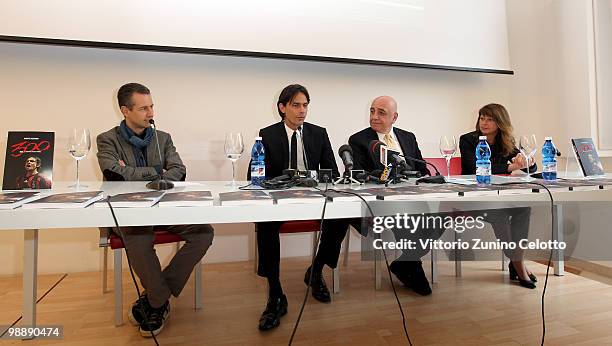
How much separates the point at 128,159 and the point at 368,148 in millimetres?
1287

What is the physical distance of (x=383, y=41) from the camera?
9.08ft

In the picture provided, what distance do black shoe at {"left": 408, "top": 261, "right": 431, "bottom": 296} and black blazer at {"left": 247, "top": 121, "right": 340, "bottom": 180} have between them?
0.68 metres

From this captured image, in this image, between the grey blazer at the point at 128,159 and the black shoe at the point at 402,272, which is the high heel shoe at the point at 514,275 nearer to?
the black shoe at the point at 402,272

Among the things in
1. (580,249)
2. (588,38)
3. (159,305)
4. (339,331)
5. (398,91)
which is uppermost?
(588,38)

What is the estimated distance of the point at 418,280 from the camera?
194 centimetres

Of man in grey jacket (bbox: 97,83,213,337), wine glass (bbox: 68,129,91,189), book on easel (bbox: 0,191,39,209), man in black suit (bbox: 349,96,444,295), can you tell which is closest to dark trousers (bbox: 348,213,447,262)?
man in black suit (bbox: 349,96,444,295)

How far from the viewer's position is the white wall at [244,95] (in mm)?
2279

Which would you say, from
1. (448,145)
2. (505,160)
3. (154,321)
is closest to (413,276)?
(448,145)

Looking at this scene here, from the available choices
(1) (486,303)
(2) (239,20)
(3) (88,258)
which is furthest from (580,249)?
(3) (88,258)

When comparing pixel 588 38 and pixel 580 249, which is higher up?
pixel 588 38

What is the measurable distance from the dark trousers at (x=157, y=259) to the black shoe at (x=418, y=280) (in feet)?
3.59

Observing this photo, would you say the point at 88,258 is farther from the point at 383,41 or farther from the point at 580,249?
the point at 580,249

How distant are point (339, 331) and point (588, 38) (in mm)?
2695

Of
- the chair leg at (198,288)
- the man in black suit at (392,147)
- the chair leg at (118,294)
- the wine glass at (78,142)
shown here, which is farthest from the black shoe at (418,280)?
the wine glass at (78,142)
